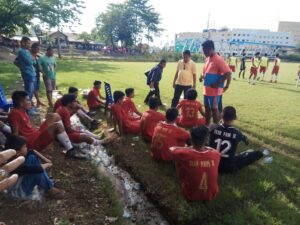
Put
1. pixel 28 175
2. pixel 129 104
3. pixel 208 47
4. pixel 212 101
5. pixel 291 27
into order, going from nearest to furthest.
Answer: pixel 28 175, pixel 208 47, pixel 212 101, pixel 129 104, pixel 291 27

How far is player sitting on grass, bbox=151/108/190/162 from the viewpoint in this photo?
502 centimetres

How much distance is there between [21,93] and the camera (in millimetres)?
5156

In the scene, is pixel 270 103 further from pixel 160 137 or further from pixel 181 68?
pixel 160 137

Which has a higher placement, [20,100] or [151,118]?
[20,100]

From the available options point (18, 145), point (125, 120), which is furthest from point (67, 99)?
point (18, 145)

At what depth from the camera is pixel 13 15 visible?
2805cm

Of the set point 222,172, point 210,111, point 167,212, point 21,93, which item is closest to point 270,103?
point 210,111

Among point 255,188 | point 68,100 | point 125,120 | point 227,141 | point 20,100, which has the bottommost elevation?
point 255,188

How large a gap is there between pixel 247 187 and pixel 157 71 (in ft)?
20.1

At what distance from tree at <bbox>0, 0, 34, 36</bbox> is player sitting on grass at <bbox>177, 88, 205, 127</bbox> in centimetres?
2632

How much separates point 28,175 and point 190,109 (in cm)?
426

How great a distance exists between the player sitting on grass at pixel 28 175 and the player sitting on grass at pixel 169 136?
72.4 inches

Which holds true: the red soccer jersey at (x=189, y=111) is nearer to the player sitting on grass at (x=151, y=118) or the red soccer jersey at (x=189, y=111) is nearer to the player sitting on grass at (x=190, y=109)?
the player sitting on grass at (x=190, y=109)

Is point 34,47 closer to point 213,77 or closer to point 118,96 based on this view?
point 118,96
